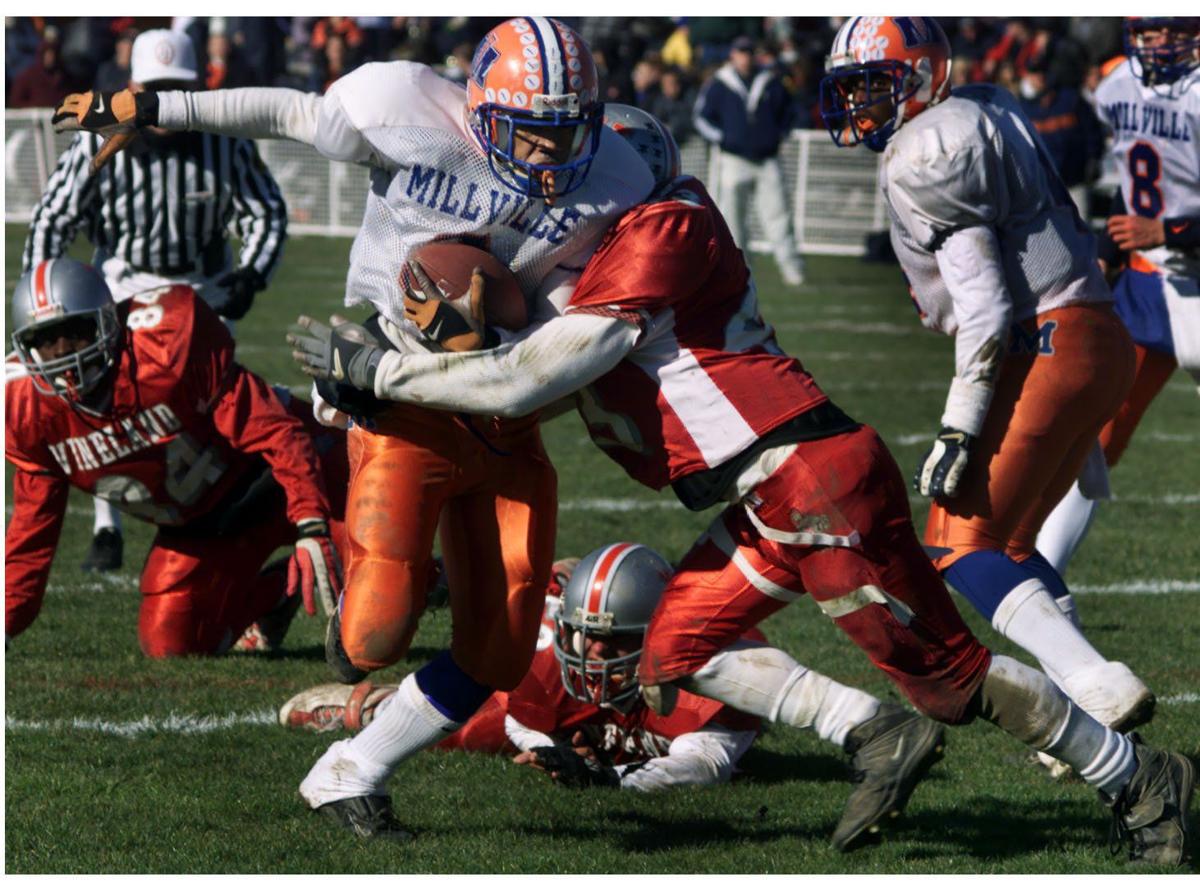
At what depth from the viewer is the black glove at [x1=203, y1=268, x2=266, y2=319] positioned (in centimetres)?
661

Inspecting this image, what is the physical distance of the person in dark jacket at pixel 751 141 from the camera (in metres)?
14.8

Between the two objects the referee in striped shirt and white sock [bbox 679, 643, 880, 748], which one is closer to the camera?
white sock [bbox 679, 643, 880, 748]

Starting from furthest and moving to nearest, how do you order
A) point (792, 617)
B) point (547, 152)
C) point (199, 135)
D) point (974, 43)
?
point (974, 43) → point (199, 135) → point (792, 617) → point (547, 152)

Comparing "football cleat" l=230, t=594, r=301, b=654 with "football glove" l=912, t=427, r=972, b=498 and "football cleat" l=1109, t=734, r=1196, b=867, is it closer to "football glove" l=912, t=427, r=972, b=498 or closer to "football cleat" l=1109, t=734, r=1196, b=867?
"football glove" l=912, t=427, r=972, b=498

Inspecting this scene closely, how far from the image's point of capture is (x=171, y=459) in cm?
532

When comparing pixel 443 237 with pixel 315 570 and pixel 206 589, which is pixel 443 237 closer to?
pixel 315 570

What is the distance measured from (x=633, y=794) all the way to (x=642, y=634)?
363 mm

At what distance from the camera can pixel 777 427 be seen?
11.6 feet

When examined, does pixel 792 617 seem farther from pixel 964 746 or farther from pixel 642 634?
pixel 642 634

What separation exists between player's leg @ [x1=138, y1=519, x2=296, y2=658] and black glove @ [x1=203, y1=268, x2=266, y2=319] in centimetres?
115

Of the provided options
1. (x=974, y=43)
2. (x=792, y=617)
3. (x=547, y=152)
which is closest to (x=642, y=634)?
(x=547, y=152)

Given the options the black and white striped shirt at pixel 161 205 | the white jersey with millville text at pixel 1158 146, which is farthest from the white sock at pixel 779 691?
the black and white striped shirt at pixel 161 205

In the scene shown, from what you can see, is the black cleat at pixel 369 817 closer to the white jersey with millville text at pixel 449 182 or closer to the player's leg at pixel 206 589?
the white jersey with millville text at pixel 449 182

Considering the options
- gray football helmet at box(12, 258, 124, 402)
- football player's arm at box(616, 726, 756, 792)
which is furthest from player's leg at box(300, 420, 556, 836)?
gray football helmet at box(12, 258, 124, 402)
